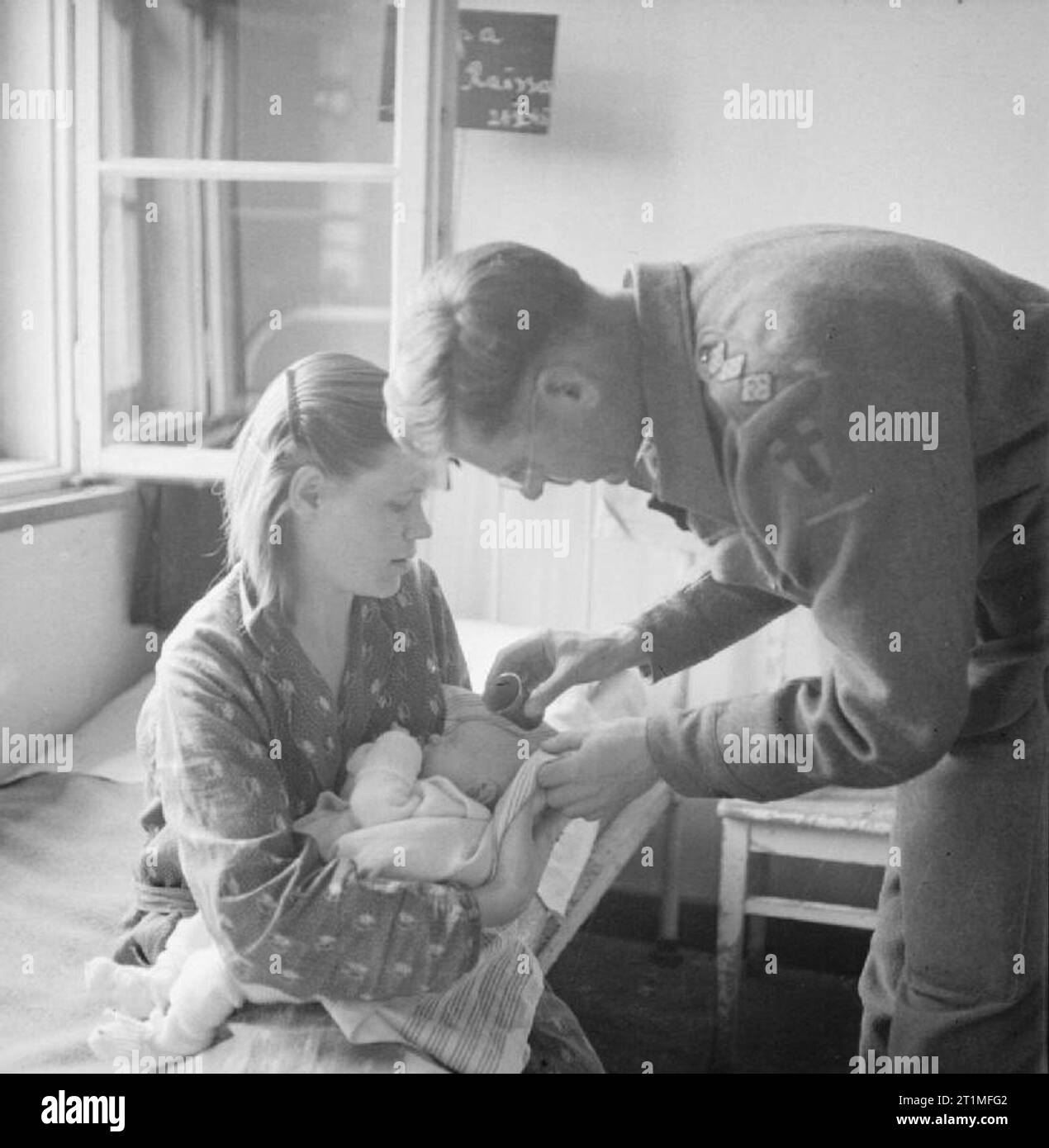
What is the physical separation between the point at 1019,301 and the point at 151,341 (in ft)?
3.32

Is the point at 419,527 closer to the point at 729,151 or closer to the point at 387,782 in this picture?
the point at 387,782

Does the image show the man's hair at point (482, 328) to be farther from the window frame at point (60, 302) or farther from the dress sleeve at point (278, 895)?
the window frame at point (60, 302)

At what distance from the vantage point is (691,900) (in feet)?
5.30

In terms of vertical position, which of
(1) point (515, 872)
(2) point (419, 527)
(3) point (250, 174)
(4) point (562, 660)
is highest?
(3) point (250, 174)

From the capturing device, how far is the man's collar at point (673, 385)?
876mm

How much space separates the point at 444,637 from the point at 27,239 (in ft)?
2.58

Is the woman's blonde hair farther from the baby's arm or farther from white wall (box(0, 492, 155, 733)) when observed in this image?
white wall (box(0, 492, 155, 733))

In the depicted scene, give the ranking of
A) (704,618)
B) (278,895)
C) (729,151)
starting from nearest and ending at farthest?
(278,895)
(704,618)
(729,151)

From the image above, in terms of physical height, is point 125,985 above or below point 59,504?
below

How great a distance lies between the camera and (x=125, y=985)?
1030 millimetres

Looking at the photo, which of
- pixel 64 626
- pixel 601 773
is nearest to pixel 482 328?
pixel 601 773
